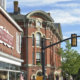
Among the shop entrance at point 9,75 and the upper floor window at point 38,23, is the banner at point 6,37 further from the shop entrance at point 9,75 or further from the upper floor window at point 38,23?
the upper floor window at point 38,23

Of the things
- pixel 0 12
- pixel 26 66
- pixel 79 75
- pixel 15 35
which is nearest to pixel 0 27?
pixel 0 12

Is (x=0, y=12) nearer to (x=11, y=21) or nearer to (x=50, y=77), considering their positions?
(x=11, y=21)

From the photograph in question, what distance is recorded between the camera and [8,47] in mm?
29438

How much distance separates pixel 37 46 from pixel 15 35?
96.2 ft

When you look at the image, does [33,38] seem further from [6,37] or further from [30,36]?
[6,37]

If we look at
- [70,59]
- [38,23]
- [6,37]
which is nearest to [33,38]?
[38,23]

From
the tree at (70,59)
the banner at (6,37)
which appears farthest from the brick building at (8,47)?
the tree at (70,59)

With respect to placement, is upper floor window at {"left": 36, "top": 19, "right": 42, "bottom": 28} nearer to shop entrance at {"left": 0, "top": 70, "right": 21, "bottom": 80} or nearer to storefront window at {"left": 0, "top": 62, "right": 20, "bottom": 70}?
shop entrance at {"left": 0, "top": 70, "right": 21, "bottom": 80}

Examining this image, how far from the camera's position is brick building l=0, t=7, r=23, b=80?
26.7m

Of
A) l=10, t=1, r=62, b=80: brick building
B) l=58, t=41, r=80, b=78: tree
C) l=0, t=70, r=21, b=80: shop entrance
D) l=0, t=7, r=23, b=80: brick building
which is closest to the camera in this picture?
l=0, t=70, r=21, b=80: shop entrance

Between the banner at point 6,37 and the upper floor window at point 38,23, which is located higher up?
the upper floor window at point 38,23

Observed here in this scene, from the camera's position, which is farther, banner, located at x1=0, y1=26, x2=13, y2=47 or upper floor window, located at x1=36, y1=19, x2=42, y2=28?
upper floor window, located at x1=36, y1=19, x2=42, y2=28

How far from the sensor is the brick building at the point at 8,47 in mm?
26719

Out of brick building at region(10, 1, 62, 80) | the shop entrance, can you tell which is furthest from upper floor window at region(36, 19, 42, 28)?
the shop entrance
